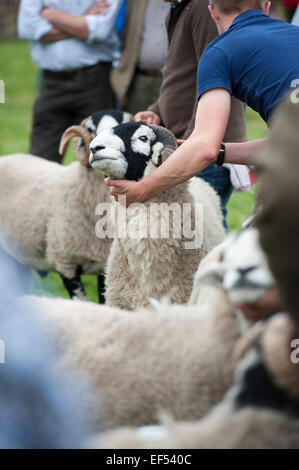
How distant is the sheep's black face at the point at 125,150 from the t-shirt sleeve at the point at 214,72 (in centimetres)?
45

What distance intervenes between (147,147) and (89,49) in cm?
223

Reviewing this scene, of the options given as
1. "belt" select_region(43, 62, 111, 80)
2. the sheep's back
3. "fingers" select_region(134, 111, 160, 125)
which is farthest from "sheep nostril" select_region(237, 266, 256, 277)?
"belt" select_region(43, 62, 111, 80)

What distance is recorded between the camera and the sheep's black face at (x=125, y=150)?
7.03 ft

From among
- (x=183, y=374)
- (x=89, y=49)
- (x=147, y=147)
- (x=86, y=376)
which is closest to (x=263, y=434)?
(x=183, y=374)

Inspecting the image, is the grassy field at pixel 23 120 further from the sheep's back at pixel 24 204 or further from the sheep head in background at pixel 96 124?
the sheep head in background at pixel 96 124

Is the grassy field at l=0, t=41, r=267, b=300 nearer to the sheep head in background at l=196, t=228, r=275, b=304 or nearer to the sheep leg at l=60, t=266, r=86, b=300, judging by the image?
the sheep leg at l=60, t=266, r=86, b=300

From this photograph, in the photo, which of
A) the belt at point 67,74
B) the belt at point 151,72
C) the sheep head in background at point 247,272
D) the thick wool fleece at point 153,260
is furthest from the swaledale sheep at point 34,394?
the belt at point 67,74

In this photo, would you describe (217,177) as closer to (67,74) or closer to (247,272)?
(67,74)

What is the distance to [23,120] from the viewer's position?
877cm

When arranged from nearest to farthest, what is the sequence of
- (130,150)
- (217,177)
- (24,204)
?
(130,150)
(217,177)
(24,204)

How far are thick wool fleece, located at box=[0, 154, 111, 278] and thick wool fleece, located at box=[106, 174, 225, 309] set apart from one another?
0.66 metres

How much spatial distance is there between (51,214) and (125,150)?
124cm

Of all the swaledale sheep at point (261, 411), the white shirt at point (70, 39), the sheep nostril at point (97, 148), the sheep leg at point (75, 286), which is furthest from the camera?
the white shirt at point (70, 39)

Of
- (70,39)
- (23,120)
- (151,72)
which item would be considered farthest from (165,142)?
(23,120)
